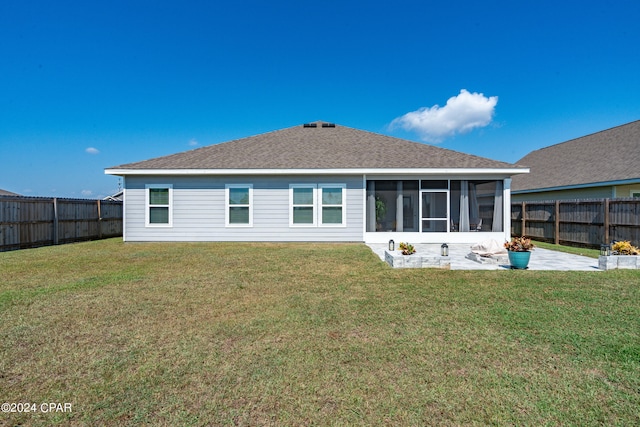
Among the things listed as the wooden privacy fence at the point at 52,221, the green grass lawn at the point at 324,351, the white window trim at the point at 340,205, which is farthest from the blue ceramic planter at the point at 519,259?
the wooden privacy fence at the point at 52,221

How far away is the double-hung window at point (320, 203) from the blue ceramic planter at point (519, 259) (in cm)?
637

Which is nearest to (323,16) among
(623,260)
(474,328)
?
(623,260)

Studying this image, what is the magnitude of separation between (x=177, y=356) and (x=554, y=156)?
23544 millimetres

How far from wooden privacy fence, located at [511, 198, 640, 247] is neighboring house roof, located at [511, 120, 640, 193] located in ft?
9.04

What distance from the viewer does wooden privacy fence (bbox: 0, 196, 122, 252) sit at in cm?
1113

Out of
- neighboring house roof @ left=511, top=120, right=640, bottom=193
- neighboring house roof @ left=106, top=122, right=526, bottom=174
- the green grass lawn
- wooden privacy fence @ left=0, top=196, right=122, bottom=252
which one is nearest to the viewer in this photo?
the green grass lawn

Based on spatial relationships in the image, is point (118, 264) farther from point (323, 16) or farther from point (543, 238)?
point (543, 238)

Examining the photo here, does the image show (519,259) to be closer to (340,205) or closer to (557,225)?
(340,205)

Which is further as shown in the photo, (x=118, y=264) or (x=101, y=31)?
(x=101, y=31)

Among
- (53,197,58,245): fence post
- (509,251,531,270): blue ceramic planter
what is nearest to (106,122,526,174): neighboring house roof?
(53,197,58,245): fence post

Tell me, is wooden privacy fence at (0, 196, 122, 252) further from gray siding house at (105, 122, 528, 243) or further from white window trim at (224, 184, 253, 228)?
white window trim at (224, 184, 253, 228)

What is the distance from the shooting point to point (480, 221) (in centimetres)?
1293

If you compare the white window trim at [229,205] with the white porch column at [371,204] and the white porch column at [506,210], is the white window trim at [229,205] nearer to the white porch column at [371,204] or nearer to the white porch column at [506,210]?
the white porch column at [371,204]

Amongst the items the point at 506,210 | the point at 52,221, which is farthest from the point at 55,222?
the point at 506,210
